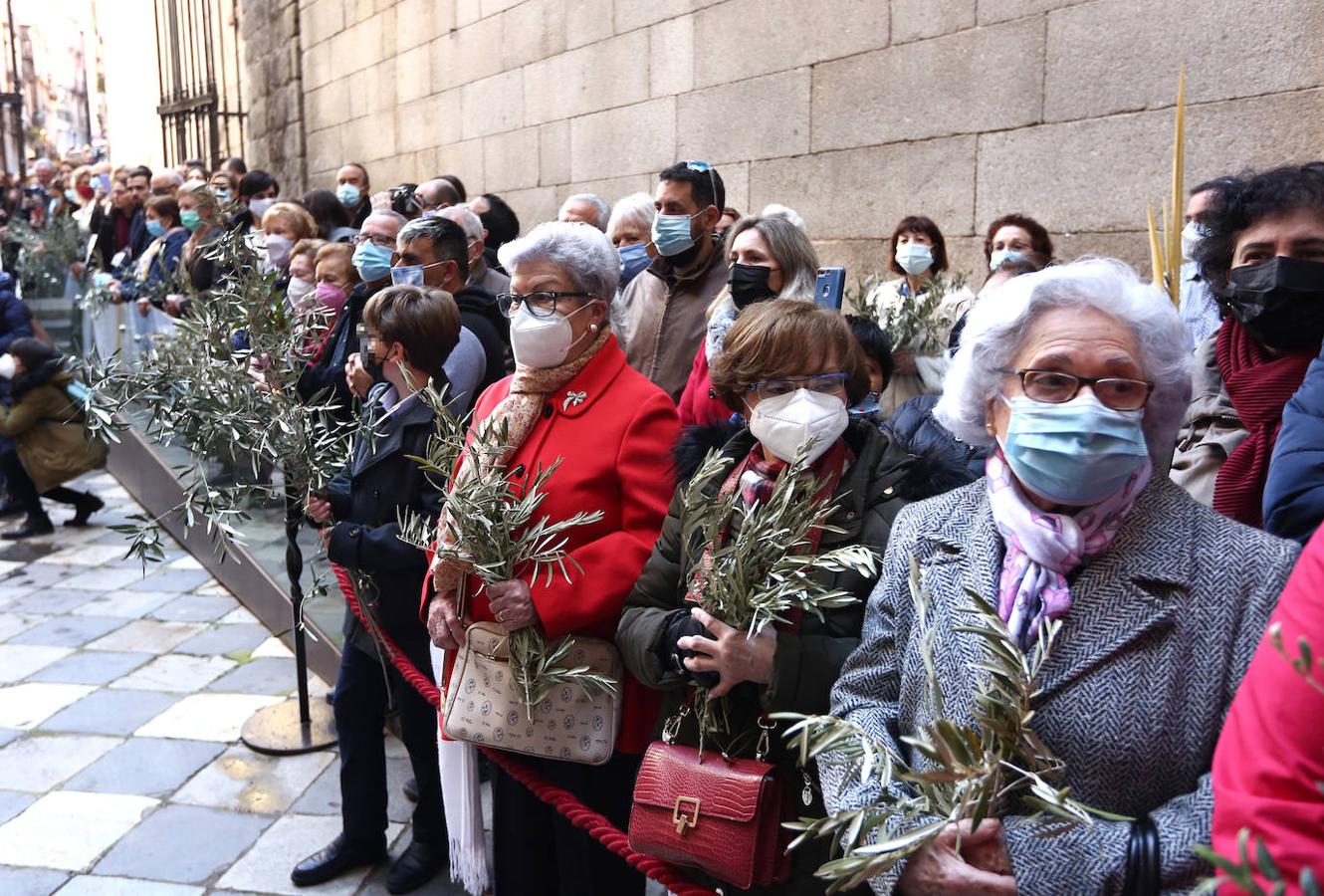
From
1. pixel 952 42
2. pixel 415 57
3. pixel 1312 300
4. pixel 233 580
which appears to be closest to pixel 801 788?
pixel 1312 300

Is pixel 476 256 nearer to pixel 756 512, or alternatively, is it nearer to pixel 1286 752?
pixel 756 512

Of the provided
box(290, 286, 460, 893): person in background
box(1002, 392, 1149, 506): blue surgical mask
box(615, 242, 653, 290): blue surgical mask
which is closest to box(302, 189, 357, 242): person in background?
box(615, 242, 653, 290): blue surgical mask

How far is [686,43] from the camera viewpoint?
308 inches

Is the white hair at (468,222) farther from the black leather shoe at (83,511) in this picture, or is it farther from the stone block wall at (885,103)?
the black leather shoe at (83,511)

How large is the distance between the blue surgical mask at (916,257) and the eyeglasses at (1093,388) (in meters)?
3.78

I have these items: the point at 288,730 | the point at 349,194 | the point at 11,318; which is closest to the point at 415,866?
the point at 288,730

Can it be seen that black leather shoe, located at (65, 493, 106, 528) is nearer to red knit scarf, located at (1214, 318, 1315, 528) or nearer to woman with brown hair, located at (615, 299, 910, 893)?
woman with brown hair, located at (615, 299, 910, 893)

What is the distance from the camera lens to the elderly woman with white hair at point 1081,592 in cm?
168

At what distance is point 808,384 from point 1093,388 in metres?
0.67

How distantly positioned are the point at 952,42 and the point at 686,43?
2537 millimetres

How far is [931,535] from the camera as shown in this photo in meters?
2.00

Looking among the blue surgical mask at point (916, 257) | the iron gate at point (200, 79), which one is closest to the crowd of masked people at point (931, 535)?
the blue surgical mask at point (916, 257)

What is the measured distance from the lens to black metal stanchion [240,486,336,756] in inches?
184

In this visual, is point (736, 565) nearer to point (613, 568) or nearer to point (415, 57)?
point (613, 568)
